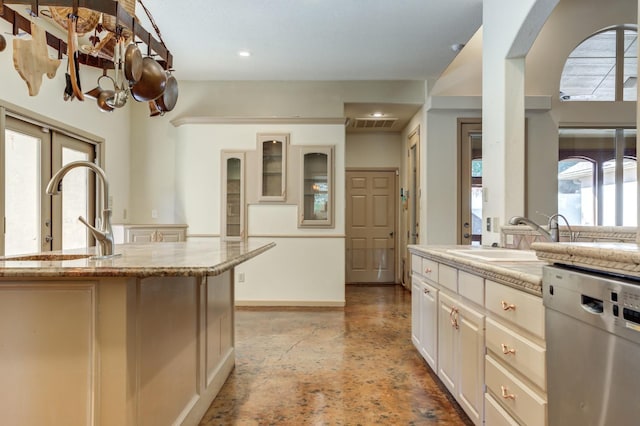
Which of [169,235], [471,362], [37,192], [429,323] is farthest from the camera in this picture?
[169,235]

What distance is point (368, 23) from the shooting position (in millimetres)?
3314

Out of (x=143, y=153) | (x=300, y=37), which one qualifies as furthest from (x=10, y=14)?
(x=143, y=153)

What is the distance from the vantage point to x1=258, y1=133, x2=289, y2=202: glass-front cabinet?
4.60 meters

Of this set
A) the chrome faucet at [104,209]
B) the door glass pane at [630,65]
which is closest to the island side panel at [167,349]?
the chrome faucet at [104,209]

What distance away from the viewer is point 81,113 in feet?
12.4

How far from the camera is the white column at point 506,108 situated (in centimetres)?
252

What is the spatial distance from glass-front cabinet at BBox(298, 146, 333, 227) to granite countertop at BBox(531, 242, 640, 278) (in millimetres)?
3388

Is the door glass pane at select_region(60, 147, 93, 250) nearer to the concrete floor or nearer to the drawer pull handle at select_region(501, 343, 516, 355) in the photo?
the concrete floor

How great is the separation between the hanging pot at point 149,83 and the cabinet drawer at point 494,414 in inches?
87.8

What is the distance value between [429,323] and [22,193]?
11.2 feet

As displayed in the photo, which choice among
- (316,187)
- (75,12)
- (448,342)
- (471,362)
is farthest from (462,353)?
(316,187)

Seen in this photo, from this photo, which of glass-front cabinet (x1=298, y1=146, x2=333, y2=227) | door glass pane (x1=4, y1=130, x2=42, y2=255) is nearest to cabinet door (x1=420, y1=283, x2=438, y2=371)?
glass-front cabinet (x1=298, y1=146, x2=333, y2=227)

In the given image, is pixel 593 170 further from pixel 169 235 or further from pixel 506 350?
pixel 169 235

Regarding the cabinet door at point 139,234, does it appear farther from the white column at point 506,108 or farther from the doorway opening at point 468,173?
the doorway opening at point 468,173
